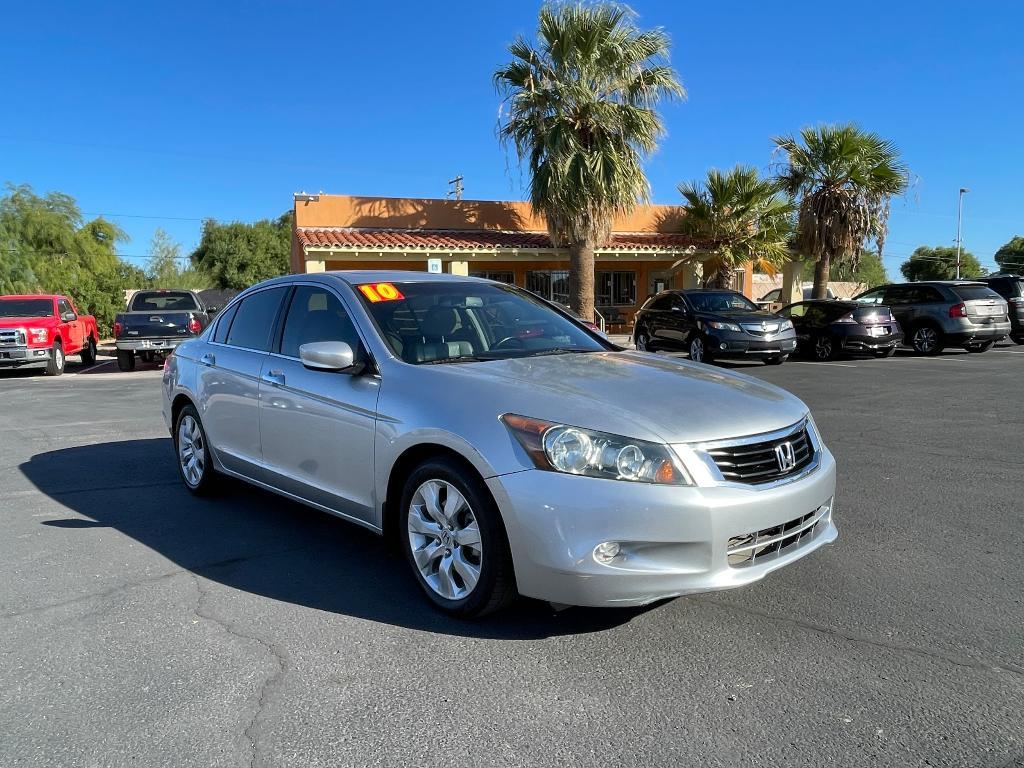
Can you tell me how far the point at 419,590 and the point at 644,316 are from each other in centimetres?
1410

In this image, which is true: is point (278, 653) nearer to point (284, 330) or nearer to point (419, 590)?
point (419, 590)

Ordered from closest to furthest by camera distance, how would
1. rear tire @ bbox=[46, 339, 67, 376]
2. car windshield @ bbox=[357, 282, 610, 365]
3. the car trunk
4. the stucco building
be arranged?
1. car windshield @ bbox=[357, 282, 610, 365]
2. rear tire @ bbox=[46, 339, 67, 376]
3. the car trunk
4. the stucco building

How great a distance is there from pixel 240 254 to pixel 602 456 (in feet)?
173

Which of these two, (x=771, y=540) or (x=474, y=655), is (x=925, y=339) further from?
(x=474, y=655)

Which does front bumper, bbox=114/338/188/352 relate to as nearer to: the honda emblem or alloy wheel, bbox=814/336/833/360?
alloy wheel, bbox=814/336/833/360

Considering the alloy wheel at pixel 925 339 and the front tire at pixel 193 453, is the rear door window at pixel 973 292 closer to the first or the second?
the alloy wheel at pixel 925 339

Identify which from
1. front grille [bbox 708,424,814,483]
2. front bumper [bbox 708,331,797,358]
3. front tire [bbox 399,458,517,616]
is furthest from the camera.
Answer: front bumper [bbox 708,331,797,358]

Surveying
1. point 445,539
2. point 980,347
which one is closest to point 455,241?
point 980,347

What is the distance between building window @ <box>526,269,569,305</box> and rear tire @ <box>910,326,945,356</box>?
1089 centimetres

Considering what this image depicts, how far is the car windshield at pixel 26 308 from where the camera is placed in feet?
56.0

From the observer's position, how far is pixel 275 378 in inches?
189

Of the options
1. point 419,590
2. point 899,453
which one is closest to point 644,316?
point 899,453

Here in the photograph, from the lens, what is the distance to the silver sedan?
317 centimetres

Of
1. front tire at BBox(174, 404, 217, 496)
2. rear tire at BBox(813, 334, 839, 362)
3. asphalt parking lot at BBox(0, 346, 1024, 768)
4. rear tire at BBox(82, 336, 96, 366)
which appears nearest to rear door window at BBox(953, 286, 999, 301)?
rear tire at BBox(813, 334, 839, 362)
